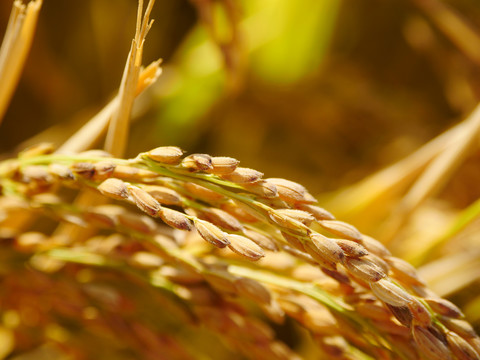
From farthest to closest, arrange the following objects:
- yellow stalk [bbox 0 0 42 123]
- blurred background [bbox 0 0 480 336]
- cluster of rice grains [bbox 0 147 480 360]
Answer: blurred background [bbox 0 0 480 336], yellow stalk [bbox 0 0 42 123], cluster of rice grains [bbox 0 147 480 360]

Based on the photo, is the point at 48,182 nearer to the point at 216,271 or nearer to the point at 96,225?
the point at 96,225

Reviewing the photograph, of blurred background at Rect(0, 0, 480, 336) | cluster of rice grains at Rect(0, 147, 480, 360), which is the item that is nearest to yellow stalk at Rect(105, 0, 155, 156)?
cluster of rice grains at Rect(0, 147, 480, 360)

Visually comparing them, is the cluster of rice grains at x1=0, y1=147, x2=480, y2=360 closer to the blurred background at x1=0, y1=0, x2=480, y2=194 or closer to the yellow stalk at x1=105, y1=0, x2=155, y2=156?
the yellow stalk at x1=105, y1=0, x2=155, y2=156

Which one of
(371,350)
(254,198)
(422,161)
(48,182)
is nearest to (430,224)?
(422,161)

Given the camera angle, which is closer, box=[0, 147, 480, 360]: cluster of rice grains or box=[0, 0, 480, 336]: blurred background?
box=[0, 147, 480, 360]: cluster of rice grains

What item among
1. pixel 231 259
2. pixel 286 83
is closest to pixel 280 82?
pixel 286 83
